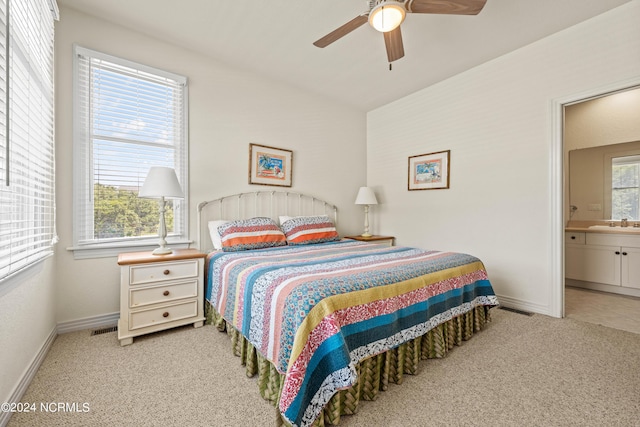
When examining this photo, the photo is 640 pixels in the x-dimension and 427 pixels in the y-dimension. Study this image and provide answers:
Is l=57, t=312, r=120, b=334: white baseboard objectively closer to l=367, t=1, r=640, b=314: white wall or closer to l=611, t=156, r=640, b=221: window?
l=367, t=1, r=640, b=314: white wall

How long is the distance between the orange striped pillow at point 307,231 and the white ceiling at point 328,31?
70.3 inches

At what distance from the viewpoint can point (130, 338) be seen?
2.11 m

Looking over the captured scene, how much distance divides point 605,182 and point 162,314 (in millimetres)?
5725

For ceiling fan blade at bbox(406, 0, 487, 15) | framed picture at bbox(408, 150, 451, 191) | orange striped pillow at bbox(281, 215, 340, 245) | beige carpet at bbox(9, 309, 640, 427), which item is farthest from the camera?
framed picture at bbox(408, 150, 451, 191)

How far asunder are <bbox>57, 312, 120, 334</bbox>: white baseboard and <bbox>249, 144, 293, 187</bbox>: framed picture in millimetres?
1859

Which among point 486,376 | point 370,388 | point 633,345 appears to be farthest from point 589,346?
point 370,388

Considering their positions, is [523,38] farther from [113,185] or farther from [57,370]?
[57,370]

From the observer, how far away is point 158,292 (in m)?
2.24

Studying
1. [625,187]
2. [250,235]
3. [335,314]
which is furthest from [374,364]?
[625,187]

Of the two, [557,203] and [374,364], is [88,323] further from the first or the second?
[557,203]

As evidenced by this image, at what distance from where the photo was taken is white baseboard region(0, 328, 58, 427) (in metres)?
1.32

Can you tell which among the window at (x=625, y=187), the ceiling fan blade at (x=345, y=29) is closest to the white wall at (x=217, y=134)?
the ceiling fan blade at (x=345, y=29)

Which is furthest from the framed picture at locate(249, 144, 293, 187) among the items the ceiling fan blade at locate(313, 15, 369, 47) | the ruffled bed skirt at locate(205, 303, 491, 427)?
the ruffled bed skirt at locate(205, 303, 491, 427)

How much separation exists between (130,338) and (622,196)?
595 cm
